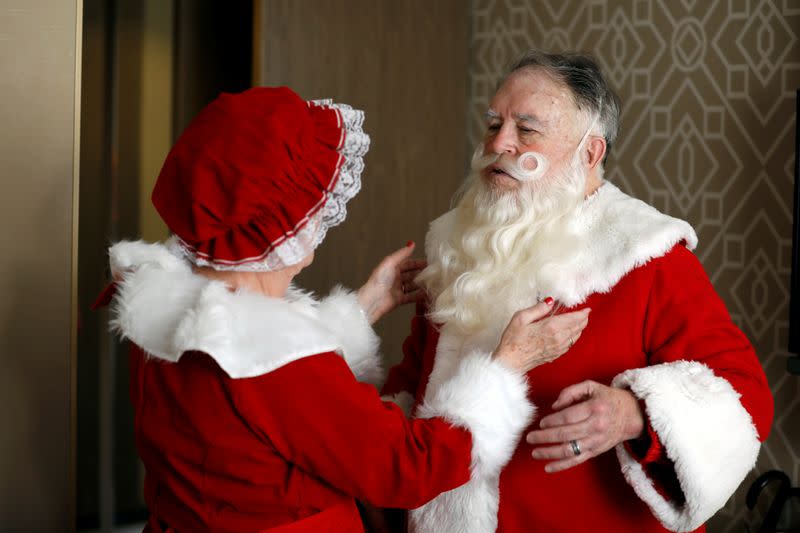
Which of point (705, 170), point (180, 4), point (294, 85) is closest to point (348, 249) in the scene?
point (294, 85)

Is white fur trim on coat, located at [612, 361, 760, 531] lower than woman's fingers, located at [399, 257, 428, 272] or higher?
lower

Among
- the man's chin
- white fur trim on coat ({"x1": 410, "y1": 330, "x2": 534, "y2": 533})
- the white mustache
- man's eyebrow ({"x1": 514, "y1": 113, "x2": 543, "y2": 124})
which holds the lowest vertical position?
white fur trim on coat ({"x1": 410, "y1": 330, "x2": 534, "y2": 533})

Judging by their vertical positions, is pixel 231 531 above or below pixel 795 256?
below

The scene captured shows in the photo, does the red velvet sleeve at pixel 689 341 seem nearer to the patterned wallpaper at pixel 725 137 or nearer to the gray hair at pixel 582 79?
the gray hair at pixel 582 79

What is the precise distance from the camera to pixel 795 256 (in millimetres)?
2783

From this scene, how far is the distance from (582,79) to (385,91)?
1.53 metres

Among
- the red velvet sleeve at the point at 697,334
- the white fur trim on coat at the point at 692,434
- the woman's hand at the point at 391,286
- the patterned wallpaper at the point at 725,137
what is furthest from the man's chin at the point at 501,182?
the patterned wallpaper at the point at 725,137

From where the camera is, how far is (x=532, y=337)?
5.17 feet

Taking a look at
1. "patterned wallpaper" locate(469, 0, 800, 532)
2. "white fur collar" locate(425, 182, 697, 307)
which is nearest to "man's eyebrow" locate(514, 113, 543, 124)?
"white fur collar" locate(425, 182, 697, 307)

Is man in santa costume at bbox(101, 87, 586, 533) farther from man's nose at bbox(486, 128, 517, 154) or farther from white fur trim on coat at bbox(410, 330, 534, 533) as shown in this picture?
man's nose at bbox(486, 128, 517, 154)

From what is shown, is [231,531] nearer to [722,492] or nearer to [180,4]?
[722,492]

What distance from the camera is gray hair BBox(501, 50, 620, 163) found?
6.17 feet

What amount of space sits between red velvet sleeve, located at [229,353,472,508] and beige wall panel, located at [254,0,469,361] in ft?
5.10

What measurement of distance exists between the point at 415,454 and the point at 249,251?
0.43 metres
